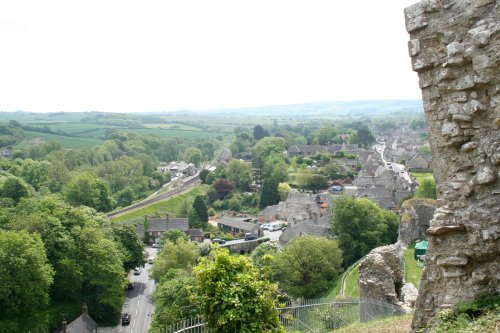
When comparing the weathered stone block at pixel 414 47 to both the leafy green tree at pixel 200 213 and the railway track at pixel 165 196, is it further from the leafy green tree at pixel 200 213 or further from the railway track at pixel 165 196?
the leafy green tree at pixel 200 213

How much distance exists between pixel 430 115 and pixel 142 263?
3573 centimetres

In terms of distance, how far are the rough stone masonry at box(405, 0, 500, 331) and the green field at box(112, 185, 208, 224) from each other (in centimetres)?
4816

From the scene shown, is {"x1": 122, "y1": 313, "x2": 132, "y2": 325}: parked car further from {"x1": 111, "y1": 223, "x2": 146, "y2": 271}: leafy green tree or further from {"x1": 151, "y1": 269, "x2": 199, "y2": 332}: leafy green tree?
{"x1": 151, "y1": 269, "x2": 199, "y2": 332}: leafy green tree

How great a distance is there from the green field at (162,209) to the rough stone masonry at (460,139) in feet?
158

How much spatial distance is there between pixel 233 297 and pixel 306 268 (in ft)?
76.9

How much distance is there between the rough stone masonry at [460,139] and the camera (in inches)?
280

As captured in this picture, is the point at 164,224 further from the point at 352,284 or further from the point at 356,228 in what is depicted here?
the point at 352,284

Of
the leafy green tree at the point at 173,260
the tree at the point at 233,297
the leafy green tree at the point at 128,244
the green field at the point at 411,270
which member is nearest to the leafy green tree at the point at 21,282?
the leafy green tree at the point at 173,260

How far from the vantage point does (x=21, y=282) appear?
81.6 ft

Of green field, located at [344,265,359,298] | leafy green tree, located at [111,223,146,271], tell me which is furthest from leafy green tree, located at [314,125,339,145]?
green field, located at [344,265,359,298]

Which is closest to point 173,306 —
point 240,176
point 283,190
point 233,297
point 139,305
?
point 233,297

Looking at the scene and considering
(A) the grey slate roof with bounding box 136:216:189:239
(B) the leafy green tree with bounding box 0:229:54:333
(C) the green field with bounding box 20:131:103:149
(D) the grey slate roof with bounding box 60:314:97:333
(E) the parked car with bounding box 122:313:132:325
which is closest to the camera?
(B) the leafy green tree with bounding box 0:229:54:333

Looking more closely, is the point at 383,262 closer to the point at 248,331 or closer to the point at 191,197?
the point at 248,331

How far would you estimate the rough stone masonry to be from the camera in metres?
7.11
